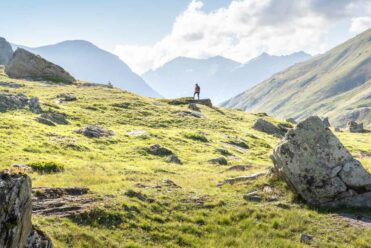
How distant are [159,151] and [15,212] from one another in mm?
33800

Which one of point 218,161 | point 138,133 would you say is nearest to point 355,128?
point 138,133

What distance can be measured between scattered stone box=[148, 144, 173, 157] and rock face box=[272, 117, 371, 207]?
66.2ft

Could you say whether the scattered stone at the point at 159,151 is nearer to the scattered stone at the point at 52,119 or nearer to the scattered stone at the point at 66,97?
the scattered stone at the point at 52,119

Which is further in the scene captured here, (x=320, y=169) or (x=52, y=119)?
(x=52, y=119)

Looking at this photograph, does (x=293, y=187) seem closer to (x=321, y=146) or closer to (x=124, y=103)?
(x=321, y=146)

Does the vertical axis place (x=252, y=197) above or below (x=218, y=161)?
below

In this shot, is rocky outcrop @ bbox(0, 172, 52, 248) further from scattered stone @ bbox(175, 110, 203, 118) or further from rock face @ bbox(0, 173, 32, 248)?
scattered stone @ bbox(175, 110, 203, 118)

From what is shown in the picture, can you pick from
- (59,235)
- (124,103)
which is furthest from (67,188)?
(124,103)

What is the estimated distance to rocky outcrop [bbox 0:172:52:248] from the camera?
12.8m

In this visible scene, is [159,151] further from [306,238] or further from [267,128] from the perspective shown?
[267,128]

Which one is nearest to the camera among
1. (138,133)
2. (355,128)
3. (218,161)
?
(218,161)

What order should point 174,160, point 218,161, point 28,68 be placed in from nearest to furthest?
point 174,160
point 218,161
point 28,68

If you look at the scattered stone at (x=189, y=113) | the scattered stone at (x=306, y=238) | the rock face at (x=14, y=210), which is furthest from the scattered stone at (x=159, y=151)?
the rock face at (x=14, y=210)

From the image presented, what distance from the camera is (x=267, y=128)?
84188 millimetres
